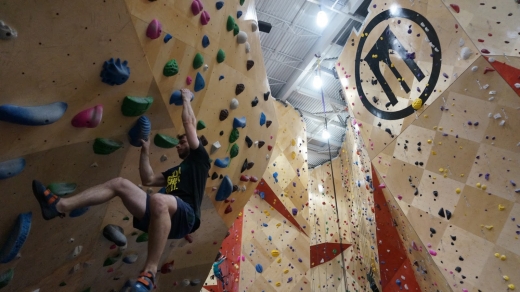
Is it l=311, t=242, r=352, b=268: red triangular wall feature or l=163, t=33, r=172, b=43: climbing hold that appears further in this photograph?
l=311, t=242, r=352, b=268: red triangular wall feature

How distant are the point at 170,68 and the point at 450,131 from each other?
11.0ft

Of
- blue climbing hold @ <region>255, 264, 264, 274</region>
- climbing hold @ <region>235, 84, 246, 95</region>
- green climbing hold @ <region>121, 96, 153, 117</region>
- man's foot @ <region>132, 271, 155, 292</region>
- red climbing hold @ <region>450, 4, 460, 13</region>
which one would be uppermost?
red climbing hold @ <region>450, 4, 460, 13</region>

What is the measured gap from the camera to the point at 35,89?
1.84 meters

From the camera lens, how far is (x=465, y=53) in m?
3.52

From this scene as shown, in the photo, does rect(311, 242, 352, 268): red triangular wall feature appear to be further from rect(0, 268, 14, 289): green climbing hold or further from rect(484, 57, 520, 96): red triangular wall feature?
rect(0, 268, 14, 289): green climbing hold

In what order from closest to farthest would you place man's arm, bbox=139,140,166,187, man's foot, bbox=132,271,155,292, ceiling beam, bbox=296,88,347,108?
man's foot, bbox=132,271,155,292 → man's arm, bbox=139,140,166,187 → ceiling beam, bbox=296,88,347,108

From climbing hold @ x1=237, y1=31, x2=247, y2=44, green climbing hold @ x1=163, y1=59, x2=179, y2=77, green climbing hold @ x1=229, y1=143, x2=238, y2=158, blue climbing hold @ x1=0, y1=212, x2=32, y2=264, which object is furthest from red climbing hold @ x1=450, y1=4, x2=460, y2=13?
blue climbing hold @ x1=0, y1=212, x2=32, y2=264

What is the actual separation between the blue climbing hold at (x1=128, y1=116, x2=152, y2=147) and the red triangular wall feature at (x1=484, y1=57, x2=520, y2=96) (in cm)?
350

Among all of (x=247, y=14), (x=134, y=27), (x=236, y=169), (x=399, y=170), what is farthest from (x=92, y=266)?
(x=399, y=170)

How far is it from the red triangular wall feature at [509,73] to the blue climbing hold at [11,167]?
426 centimetres

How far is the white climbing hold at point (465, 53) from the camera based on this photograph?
3.48 m

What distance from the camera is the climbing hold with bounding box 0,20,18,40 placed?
5.28ft

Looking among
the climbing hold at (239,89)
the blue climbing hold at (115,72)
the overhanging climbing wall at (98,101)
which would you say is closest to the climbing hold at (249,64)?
the overhanging climbing wall at (98,101)

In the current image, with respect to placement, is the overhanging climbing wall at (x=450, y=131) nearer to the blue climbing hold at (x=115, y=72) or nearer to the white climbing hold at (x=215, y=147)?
the white climbing hold at (x=215, y=147)
